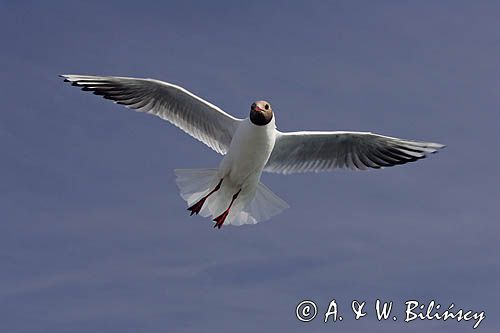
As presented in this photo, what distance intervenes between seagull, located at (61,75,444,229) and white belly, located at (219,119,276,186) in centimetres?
2

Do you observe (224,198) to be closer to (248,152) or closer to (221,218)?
(221,218)

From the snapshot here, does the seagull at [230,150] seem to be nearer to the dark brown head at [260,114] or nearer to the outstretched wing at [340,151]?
the outstretched wing at [340,151]

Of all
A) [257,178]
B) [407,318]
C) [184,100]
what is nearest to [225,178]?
[257,178]

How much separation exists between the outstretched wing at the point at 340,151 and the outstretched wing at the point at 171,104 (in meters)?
0.65

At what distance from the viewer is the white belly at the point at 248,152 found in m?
7.82

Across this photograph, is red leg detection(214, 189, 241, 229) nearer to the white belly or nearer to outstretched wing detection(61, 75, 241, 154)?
the white belly

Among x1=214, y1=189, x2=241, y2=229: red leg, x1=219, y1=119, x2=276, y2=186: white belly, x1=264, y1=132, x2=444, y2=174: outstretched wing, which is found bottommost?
x1=214, y1=189, x2=241, y2=229: red leg

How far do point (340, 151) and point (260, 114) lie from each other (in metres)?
1.34

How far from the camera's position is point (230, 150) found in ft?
26.4

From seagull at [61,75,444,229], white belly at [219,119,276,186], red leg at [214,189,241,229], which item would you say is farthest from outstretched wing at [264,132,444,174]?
red leg at [214,189,241,229]

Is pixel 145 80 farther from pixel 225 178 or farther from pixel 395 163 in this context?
pixel 395 163

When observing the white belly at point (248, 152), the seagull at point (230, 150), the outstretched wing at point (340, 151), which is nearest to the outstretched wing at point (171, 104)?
the seagull at point (230, 150)

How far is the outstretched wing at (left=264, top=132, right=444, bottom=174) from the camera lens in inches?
331

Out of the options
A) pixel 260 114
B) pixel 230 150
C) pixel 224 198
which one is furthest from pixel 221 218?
pixel 260 114
